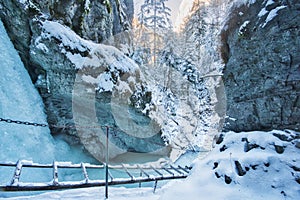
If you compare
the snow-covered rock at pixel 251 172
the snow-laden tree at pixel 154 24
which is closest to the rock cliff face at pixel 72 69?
the snow-covered rock at pixel 251 172

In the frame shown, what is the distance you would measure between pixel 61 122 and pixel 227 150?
10025 mm

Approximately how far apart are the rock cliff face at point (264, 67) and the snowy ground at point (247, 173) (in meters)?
0.77

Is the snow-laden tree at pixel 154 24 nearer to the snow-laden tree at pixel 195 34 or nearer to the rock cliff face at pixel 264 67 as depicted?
the snow-laden tree at pixel 195 34

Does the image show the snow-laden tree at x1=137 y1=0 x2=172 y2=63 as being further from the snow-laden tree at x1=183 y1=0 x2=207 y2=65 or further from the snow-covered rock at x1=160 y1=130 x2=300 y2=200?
the snow-covered rock at x1=160 y1=130 x2=300 y2=200

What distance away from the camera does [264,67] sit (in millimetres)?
5742

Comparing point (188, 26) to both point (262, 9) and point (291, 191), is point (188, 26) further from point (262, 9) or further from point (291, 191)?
point (291, 191)

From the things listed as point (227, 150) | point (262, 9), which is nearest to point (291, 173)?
point (227, 150)

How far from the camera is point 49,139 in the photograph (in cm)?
1091

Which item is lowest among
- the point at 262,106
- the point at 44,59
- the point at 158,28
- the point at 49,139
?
the point at 49,139

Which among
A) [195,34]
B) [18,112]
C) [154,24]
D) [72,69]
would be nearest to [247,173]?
Result: [72,69]

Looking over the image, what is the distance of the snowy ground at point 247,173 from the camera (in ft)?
12.7

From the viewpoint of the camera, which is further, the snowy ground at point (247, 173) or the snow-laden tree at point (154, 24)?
the snow-laden tree at point (154, 24)

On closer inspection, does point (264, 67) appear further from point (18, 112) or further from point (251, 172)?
point (18, 112)

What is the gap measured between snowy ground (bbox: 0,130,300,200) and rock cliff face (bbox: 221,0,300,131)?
2.54 feet
